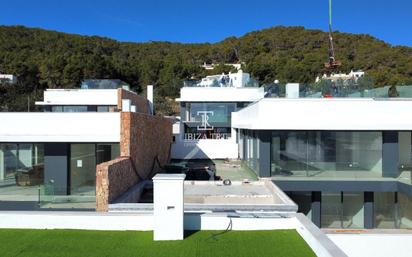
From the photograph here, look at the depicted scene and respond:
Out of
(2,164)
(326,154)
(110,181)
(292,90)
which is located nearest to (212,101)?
(292,90)

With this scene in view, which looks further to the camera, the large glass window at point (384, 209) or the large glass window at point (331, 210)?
the large glass window at point (384, 209)

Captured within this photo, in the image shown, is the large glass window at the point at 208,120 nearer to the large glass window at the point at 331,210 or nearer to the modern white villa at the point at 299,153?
the modern white villa at the point at 299,153

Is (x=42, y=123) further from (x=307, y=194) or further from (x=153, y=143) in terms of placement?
(x=307, y=194)

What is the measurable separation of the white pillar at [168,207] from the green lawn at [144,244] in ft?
0.70

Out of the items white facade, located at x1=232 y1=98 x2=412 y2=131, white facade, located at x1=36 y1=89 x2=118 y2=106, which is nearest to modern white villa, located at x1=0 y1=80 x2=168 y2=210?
white facade, located at x1=232 y1=98 x2=412 y2=131

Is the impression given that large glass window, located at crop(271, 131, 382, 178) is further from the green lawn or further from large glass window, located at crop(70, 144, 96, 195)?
the green lawn

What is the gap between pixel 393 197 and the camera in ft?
56.0

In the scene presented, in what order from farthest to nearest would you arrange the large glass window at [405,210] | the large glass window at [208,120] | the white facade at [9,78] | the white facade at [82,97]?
the white facade at [9,78] → the large glass window at [208,120] → the white facade at [82,97] → the large glass window at [405,210]

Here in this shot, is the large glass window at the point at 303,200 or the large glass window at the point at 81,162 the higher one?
the large glass window at the point at 81,162

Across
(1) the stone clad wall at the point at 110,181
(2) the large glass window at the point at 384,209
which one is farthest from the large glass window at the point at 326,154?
(1) the stone clad wall at the point at 110,181

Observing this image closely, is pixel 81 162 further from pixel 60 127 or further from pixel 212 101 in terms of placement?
pixel 212 101

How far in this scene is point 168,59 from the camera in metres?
79.6

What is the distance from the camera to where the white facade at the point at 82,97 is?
3125cm

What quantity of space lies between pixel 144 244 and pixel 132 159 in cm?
794
